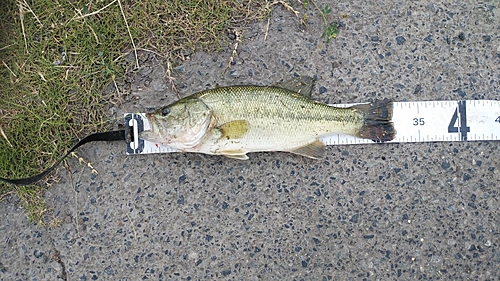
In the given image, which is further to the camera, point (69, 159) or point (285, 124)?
point (69, 159)

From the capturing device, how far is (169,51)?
11.9ft

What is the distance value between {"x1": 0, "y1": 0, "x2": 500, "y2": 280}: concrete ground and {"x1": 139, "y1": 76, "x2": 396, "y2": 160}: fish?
236 mm

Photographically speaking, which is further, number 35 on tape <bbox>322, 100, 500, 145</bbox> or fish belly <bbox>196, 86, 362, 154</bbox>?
number 35 on tape <bbox>322, 100, 500, 145</bbox>

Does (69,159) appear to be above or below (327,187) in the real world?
above

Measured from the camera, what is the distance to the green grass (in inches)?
142

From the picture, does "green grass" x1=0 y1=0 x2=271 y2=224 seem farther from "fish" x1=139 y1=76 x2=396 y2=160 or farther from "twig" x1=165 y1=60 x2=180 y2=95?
"fish" x1=139 y1=76 x2=396 y2=160

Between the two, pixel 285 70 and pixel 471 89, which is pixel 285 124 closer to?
pixel 285 70

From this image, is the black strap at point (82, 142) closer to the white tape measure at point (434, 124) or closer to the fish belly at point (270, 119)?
the white tape measure at point (434, 124)

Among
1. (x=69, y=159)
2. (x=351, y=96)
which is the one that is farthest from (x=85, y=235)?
(x=351, y=96)

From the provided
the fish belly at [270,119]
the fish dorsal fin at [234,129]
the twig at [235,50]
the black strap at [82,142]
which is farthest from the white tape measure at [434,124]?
the twig at [235,50]

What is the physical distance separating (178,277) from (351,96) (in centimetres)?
209

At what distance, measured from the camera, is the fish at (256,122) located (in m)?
3.18

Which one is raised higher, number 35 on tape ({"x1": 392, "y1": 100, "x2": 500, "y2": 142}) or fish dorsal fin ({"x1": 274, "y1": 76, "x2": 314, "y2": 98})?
fish dorsal fin ({"x1": 274, "y1": 76, "x2": 314, "y2": 98})

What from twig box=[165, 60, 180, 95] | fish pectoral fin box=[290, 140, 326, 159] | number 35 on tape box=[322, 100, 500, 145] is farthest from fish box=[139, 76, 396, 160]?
twig box=[165, 60, 180, 95]
